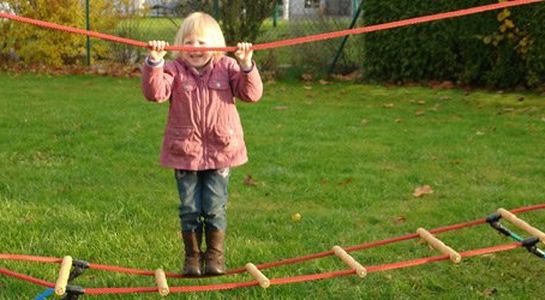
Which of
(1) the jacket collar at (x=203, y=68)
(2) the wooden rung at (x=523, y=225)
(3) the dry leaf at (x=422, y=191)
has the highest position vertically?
(1) the jacket collar at (x=203, y=68)

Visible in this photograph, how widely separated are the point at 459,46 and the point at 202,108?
9368mm

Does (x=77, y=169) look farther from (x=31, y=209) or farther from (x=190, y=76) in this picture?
(x=190, y=76)

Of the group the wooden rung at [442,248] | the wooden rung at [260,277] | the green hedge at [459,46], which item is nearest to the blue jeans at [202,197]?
the wooden rung at [260,277]

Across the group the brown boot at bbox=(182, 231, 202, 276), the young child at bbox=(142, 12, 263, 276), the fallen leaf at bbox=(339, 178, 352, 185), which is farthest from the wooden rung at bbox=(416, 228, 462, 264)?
the fallen leaf at bbox=(339, 178, 352, 185)

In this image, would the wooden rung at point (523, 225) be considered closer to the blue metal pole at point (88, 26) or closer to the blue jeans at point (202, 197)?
the blue jeans at point (202, 197)

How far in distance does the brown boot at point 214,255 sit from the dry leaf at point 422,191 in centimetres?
244

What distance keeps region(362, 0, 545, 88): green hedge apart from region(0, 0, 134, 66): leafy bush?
17.2 feet

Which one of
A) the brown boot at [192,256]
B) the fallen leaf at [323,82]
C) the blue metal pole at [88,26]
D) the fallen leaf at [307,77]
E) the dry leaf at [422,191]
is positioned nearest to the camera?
the brown boot at [192,256]

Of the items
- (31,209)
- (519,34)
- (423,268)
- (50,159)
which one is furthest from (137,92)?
(423,268)

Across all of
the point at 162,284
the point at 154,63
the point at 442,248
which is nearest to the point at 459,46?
the point at 442,248

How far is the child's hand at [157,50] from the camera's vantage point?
3.50 meters

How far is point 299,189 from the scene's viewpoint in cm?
624

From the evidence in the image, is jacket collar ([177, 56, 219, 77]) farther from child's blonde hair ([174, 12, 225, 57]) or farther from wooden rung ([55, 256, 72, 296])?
wooden rung ([55, 256, 72, 296])

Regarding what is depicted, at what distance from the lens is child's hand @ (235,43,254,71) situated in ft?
11.7
